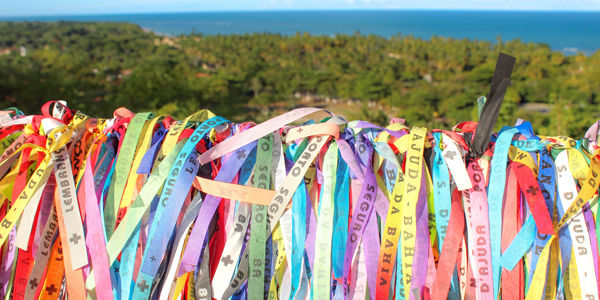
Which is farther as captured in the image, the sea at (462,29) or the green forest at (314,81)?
the sea at (462,29)

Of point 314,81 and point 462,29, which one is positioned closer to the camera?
point 314,81

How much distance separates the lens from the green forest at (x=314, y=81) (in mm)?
12828

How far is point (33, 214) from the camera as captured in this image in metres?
0.99

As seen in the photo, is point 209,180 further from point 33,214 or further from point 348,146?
point 33,214

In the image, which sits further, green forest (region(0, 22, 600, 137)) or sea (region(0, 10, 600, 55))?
sea (region(0, 10, 600, 55))

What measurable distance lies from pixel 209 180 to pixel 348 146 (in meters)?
0.33

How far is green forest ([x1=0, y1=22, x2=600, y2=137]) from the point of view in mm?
12828

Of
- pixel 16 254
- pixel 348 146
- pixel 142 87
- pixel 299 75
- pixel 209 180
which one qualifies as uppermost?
pixel 299 75

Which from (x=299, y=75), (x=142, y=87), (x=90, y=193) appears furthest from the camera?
(x=299, y=75)

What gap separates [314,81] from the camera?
102ft

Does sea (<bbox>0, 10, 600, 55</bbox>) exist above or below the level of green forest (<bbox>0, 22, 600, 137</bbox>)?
above

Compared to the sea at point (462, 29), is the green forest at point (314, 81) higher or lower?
lower

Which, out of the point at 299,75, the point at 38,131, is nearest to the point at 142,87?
the point at 38,131

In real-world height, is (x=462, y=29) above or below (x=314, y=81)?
above
